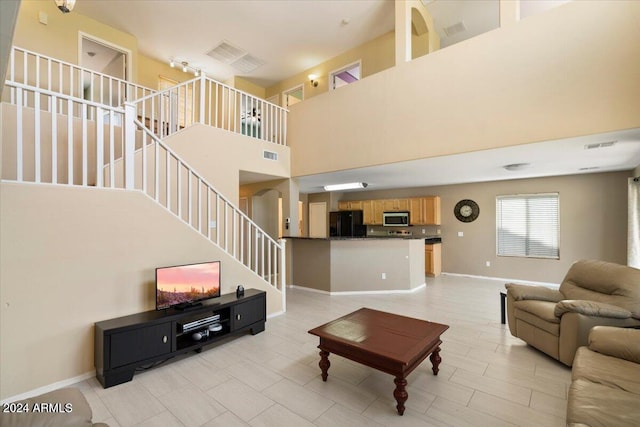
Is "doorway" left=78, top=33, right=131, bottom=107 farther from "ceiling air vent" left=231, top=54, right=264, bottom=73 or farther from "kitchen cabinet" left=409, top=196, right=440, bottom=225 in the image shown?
"kitchen cabinet" left=409, top=196, right=440, bottom=225

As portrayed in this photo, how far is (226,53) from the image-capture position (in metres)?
6.71

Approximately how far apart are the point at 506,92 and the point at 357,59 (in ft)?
13.3

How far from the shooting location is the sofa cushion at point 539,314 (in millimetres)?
2887

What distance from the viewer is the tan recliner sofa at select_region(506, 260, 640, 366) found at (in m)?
2.64

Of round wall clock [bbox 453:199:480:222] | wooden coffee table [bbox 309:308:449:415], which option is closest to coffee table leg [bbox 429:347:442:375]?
wooden coffee table [bbox 309:308:449:415]

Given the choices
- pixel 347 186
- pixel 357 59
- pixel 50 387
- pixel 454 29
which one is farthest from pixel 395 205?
pixel 50 387

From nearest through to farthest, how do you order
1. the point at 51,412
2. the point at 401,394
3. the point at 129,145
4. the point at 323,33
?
the point at 51,412 < the point at 401,394 < the point at 129,145 < the point at 323,33

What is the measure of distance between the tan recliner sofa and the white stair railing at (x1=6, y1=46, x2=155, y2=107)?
21.6 ft

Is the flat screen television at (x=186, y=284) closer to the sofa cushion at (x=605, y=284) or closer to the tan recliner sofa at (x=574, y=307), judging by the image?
the tan recliner sofa at (x=574, y=307)

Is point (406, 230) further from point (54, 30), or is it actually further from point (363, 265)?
point (54, 30)

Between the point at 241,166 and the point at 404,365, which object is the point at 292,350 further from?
the point at 241,166

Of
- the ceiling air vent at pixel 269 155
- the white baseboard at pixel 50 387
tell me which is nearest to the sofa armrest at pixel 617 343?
the white baseboard at pixel 50 387

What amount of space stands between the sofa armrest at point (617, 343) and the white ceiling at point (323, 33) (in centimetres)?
247

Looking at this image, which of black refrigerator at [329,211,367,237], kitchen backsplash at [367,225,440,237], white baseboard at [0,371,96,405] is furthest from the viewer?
black refrigerator at [329,211,367,237]
